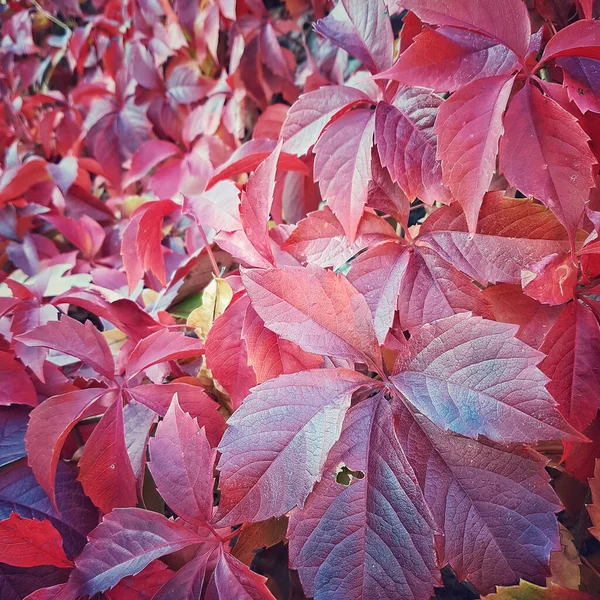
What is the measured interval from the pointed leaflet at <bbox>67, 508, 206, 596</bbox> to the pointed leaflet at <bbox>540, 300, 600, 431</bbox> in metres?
0.36

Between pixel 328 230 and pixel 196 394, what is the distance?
0.76ft

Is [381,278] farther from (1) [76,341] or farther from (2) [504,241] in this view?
(1) [76,341]

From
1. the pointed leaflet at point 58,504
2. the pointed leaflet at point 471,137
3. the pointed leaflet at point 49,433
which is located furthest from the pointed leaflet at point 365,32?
the pointed leaflet at point 58,504

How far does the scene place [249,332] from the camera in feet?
1.54

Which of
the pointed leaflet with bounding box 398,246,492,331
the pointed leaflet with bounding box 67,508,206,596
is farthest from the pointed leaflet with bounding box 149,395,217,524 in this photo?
the pointed leaflet with bounding box 398,246,492,331

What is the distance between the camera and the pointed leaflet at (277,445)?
385mm

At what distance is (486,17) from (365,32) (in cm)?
16

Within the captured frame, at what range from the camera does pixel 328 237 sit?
522 mm

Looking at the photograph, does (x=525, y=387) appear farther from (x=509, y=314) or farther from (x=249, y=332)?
(x=249, y=332)

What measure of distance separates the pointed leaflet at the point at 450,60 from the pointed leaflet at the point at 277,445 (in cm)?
29

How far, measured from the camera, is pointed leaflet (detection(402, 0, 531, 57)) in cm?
43

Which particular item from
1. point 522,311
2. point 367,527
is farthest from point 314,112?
point 367,527

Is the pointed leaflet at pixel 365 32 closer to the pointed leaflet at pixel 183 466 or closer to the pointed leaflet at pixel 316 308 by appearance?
the pointed leaflet at pixel 316 308

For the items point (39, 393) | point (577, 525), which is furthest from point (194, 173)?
point (577, 525)
